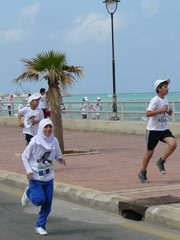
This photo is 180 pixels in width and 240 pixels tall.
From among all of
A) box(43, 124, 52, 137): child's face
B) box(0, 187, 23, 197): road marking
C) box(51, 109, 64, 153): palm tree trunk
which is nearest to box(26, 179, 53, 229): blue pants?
box(43, 124, 52, 137): child's face

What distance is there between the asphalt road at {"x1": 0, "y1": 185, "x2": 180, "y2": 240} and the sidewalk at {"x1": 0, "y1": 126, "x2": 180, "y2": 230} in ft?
Result: 0.63

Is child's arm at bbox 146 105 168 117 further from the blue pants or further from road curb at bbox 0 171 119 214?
the blue pants

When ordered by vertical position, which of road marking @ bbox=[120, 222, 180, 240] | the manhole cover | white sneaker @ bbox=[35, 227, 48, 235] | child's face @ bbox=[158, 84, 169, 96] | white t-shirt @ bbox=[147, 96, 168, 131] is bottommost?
road marking @ bbox=[120, 222, 180, 240]

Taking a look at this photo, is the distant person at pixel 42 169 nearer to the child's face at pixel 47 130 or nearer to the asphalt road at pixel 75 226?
the child's face at pixel 47 130

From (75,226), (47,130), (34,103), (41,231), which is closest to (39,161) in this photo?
(47,130)

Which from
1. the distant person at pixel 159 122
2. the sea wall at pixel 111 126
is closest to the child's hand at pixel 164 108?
the distant person at pixel 159 122

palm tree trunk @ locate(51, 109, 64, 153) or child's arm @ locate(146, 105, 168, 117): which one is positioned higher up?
child's arm @ locate(146, 105, 168, 117)

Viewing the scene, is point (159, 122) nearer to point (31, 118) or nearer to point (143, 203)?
point (143, 203)

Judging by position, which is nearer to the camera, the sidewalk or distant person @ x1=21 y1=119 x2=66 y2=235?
distant person @ x1=21 y1=119 x2=66 y2=235

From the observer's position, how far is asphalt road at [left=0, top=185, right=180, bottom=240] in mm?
7312

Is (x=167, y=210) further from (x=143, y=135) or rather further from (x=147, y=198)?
(x=143, y=135)

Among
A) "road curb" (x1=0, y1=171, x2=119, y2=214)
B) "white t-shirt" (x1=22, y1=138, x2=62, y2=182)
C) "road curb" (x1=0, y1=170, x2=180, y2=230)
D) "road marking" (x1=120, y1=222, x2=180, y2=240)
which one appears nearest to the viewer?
"road marking" (x1=120, y1=222, x2=180, y2=240)

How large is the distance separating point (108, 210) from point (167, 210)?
4.24 ft

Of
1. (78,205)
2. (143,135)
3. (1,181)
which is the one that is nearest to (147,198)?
(78,205)
